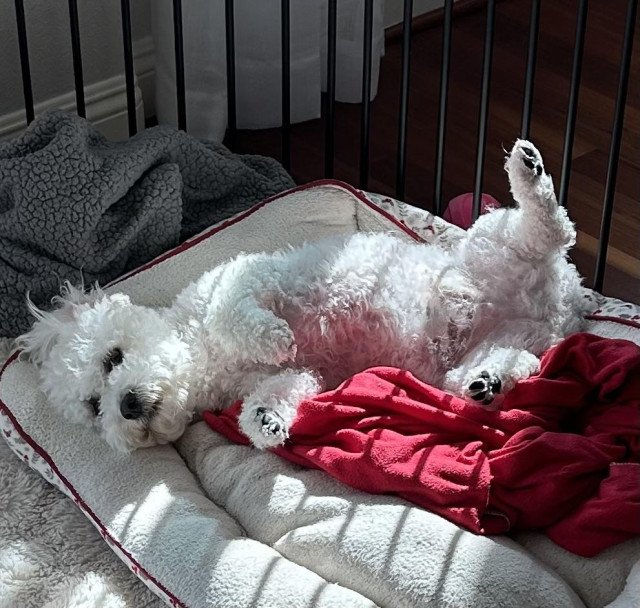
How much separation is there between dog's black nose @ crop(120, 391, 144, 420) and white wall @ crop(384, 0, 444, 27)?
1.71 meters

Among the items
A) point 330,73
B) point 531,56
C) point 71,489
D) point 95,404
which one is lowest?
point 71,489

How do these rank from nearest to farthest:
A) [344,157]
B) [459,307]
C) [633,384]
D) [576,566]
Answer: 1. [576,566]
2. [633,384]
3. [459,307]
4. [344,157]

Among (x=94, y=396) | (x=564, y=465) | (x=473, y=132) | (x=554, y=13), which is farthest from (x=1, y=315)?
(x=554, y=13)

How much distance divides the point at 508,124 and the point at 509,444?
1350 mm

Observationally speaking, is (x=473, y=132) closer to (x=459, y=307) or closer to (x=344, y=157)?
(x=344, y=157)

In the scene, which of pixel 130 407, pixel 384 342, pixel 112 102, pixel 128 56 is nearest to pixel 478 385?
pixel 384 342

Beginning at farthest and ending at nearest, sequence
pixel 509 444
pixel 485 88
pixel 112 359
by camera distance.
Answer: pixel 485 88 < pixel 112 359 < pixel 509 444

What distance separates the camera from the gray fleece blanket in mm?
1952

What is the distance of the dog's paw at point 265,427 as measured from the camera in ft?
5.14

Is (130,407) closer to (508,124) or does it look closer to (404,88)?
(404,88)

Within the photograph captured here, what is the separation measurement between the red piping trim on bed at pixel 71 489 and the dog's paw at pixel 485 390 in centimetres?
49

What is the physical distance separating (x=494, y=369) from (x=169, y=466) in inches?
19.8

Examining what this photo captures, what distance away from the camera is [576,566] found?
1432mm

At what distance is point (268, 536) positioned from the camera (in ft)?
5.05
